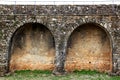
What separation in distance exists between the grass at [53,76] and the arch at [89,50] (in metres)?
0.47

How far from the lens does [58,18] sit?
16.3 metres

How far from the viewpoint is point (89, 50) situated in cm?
1716

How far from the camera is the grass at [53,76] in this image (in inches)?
627

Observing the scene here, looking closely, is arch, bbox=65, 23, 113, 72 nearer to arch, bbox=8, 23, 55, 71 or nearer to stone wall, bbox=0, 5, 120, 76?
stone wall, bbox=0, 5, 120, 76

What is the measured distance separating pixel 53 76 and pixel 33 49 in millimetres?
2125

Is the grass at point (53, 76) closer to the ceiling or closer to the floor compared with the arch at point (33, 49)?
closer to the floor

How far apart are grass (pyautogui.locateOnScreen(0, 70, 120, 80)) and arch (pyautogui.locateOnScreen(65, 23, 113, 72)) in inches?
18.7

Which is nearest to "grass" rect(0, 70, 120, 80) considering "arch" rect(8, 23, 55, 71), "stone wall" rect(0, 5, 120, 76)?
"arch" rect(8, 23, 55, 71)

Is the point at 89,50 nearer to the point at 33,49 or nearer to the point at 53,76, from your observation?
the point at 53,76

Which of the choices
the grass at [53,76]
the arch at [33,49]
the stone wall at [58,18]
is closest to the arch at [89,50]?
the grass at [53,76]

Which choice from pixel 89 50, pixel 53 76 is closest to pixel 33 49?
pixel 53 76

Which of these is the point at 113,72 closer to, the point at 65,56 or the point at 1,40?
the point at 65,56

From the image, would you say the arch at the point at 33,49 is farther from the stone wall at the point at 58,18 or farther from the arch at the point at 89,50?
the arch at the point at 89,50

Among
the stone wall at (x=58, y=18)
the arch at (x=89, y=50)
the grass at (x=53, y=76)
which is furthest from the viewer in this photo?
the arch at (x=89, y=50)
